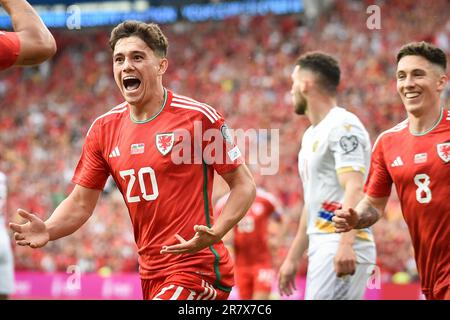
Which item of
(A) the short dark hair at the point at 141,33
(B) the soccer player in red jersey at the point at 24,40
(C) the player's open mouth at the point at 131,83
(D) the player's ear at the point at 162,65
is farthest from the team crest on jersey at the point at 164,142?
(B) the soccer player in red jersey at the point at 24,40

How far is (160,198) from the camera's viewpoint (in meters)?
5.51

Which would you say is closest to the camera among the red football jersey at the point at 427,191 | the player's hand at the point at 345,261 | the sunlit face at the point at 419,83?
the red football jersey at the point at 427,191

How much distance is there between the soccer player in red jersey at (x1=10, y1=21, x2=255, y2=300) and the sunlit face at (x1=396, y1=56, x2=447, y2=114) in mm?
1433

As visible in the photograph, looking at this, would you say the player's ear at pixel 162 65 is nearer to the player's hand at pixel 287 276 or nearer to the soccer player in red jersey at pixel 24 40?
the soccer player in red jersey at pixel 24 40

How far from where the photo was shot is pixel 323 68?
7.65 metres

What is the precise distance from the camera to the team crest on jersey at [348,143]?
6.95 meters

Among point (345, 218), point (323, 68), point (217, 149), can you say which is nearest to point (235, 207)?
point (217, 149)

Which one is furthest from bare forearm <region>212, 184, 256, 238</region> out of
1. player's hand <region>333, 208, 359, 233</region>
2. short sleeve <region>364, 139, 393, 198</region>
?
short sleeve <region>364, 139, 393, 198</region>

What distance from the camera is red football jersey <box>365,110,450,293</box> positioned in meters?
5.86

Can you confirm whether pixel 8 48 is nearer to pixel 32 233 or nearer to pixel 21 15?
pixel 21 15

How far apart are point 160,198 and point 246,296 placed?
614 centimetres

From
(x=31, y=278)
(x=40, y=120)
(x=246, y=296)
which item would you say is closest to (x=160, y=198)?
(x=246, y=296)
